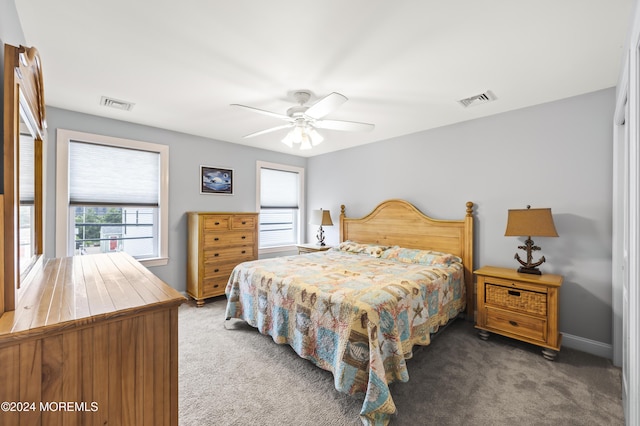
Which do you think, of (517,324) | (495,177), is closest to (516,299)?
(517,324)

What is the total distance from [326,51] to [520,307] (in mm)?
2859

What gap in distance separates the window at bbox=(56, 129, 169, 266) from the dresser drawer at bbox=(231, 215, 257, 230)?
3.06 ft

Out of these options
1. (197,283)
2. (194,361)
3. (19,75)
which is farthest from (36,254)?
(197,283)

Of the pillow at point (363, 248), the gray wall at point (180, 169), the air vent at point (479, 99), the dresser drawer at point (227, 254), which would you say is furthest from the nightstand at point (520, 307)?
the gray wall at point (180, 169)

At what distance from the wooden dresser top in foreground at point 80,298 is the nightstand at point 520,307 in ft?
9.56

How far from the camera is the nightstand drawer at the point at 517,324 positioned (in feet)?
8.35

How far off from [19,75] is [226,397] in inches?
83.8

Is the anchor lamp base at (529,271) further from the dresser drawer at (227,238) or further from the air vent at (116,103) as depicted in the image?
the air vent at (116,103)

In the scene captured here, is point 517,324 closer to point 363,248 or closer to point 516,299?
point 516,299

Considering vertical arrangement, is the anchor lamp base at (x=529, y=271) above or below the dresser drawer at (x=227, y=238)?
below

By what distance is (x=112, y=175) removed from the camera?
3584mm

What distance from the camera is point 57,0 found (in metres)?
1.56

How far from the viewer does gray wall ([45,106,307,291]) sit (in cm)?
314

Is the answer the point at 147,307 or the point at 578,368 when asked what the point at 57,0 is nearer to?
the point at 147,307
